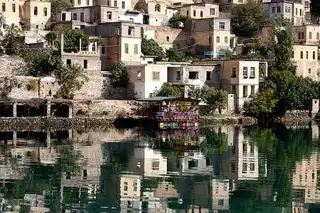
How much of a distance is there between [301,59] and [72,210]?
48.4 metres

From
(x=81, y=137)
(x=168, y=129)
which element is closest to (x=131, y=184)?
(x=81, y=137)

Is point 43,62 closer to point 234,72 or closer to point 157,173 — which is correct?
point 234,72

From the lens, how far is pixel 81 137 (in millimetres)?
40750

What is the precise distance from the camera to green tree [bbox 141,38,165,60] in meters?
60.8

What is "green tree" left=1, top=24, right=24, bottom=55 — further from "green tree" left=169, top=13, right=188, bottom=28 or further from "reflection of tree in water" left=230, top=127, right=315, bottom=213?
"reflection of tree in water" left=230, top=127, right=315, bottom=213

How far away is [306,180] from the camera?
83.9ft

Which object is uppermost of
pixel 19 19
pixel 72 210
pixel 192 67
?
pixel 19 19

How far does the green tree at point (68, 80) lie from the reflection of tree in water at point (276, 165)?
40.2 feet

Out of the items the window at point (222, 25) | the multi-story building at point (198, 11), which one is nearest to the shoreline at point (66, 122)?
the window at point (222, 25)

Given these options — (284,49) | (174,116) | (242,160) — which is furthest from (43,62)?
(242,160)

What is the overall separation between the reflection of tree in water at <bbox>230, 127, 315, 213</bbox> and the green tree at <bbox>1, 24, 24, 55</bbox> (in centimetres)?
1840

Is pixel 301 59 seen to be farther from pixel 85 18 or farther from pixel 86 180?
pixel 86 180

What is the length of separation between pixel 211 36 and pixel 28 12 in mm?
15620

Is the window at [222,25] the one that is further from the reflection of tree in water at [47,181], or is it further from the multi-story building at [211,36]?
the reflection of tree in water at [47,181]
